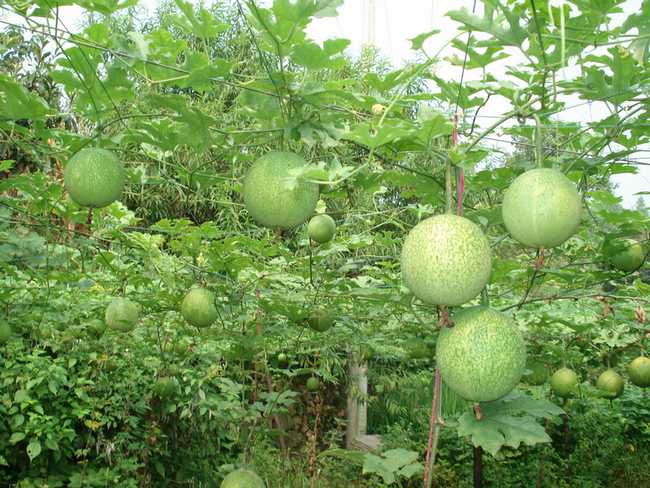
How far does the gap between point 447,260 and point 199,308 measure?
6.02 ft

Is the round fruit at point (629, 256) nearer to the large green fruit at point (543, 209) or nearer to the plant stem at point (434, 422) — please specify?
the plant stem at point (434, 422)

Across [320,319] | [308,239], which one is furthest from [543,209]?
[320,319]

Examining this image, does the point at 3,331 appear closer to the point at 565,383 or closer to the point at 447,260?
the point at 447,260

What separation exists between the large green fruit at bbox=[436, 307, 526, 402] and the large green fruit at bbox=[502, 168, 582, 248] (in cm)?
23

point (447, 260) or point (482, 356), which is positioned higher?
point (447, 260)

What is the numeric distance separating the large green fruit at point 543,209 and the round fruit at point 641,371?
3.15 meters

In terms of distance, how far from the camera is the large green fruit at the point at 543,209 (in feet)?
4.87

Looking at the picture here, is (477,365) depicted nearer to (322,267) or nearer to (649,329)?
(322,267)

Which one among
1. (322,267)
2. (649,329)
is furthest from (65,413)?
(649,329)

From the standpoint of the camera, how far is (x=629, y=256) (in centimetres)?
307

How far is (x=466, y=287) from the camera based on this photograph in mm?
1455

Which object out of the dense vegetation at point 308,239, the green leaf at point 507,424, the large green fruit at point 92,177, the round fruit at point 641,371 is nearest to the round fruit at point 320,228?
the dense vegetation at point 308,239

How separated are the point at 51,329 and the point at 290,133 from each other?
3761mm

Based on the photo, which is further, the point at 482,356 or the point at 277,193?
the point at 277,193
